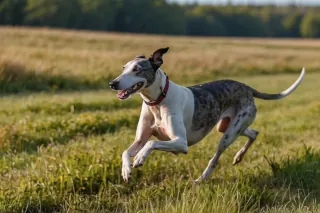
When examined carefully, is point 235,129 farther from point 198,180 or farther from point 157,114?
point 157,114

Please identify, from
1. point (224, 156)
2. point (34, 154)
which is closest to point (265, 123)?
point (224, 156)

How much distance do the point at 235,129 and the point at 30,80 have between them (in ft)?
35.0

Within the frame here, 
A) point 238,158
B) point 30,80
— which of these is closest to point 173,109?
point 238,158

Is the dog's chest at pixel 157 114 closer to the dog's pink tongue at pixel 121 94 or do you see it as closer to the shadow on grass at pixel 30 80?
the dog's pink tongue at pixel 121 94

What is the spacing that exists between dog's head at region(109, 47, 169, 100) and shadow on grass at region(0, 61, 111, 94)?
10.2m

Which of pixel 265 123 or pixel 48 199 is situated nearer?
pixel 48 199

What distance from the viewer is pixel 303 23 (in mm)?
131000

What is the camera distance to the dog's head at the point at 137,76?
529cm

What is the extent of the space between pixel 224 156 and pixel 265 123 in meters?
3.87

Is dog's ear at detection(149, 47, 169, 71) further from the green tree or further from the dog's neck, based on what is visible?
the green tree

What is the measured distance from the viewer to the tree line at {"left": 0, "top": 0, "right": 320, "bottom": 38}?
7988 centimetres

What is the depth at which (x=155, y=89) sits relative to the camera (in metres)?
5.70

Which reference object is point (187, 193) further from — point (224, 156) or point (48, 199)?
point (224, 156)

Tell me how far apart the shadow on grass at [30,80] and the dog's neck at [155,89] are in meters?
10.1
